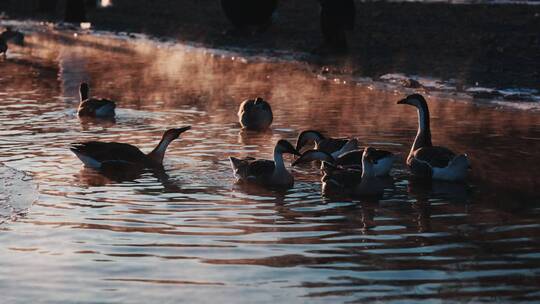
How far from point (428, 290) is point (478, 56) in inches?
922

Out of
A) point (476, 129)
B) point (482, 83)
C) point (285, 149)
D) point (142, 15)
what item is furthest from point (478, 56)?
point (142, 15)

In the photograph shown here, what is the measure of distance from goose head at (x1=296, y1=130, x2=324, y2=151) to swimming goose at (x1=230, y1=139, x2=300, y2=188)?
8.31 ft

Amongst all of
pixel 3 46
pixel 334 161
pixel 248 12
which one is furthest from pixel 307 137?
pixel 248 12

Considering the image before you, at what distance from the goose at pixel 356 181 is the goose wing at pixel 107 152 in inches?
123

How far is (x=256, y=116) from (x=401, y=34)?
21.9 m

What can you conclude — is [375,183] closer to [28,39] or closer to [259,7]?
[259,7]

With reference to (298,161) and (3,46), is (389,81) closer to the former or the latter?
(298,161)

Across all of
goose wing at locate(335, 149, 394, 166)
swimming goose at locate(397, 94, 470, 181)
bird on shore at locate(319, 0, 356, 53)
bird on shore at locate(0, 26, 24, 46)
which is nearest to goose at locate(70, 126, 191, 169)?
goose wing at locate(335, 149, 394, 166)

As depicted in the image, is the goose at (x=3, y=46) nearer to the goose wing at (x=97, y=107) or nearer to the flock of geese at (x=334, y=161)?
the goose wing at (x=97, y=107)

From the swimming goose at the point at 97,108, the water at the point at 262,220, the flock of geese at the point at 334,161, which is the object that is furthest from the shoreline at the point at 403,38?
the flock of geese at the point at 334,161

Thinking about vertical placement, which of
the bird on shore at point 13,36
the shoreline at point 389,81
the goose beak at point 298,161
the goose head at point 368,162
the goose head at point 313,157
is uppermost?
the bird on shore at point 13,36

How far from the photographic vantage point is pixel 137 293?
997 cm

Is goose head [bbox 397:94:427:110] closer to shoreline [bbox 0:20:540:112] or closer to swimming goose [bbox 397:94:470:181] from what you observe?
swimming goose [bbox 397:94:470:181]

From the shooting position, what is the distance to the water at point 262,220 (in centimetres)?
1023
